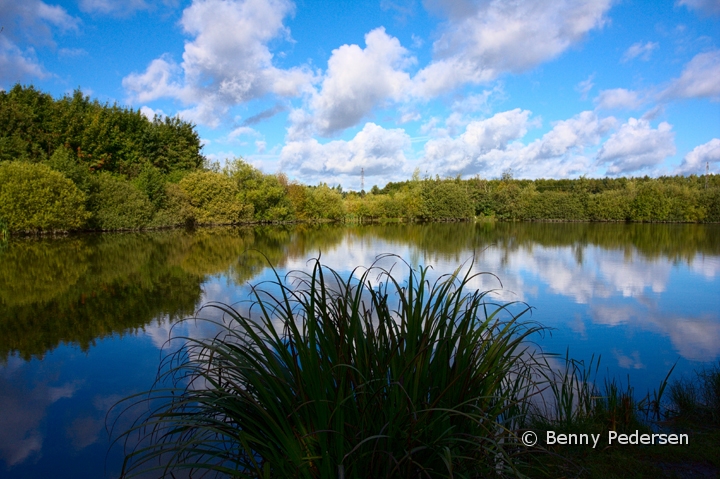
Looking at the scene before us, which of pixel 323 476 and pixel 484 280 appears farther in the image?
pixel 484 280

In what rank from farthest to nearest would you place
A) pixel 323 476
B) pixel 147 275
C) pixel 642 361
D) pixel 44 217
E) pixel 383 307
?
pixel 44 217 → pixel 147 275 → pixel 642 361 → pixel 383 307 → pixel 323 476

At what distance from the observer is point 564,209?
62.0 meters

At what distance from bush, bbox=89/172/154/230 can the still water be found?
1529 centimetres

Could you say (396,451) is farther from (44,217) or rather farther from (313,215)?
(313,215)

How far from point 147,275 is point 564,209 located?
60535 millimetres

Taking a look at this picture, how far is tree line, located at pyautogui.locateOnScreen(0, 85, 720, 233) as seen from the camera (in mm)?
28391

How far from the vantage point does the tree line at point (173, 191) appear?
28.4 meters

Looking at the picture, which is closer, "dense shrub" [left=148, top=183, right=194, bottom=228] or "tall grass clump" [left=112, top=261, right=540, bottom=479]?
"tall grass clump" [left=112, top=261, right=540, bottom=479]

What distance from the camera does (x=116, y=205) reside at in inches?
1305

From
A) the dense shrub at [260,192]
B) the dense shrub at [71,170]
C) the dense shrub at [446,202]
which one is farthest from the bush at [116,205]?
the dense shrub at [446,202]

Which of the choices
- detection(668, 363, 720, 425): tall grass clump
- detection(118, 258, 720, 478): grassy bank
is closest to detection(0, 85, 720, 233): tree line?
detection(118, 258, 720, 478): grassy bank

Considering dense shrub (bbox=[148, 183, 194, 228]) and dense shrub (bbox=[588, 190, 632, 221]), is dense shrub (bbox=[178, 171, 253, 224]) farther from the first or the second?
dense shrub (bbox=[588, 190, 632, 221])

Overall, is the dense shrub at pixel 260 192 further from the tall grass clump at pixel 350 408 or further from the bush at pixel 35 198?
the tall grass clump at pixel 350 408

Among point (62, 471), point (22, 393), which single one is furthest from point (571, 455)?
point (22, 393)
